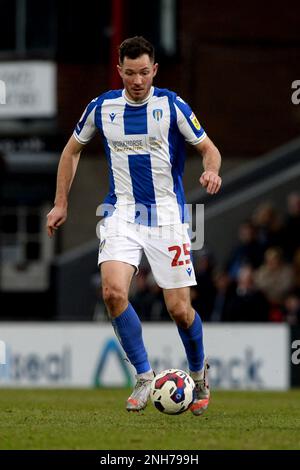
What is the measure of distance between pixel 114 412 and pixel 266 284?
30.4 ft

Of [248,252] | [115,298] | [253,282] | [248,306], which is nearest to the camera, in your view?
[115,298]

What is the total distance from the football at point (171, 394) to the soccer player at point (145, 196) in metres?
0.27

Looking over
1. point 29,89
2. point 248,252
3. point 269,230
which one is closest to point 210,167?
point 269,230

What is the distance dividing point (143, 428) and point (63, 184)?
6.98ft

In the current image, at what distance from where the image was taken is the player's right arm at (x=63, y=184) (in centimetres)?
1013

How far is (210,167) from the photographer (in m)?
9.95

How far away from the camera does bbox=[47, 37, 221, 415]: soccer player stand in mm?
10070

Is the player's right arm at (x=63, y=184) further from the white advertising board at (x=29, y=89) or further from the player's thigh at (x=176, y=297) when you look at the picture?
the white advertising board at (x=29, y=89)

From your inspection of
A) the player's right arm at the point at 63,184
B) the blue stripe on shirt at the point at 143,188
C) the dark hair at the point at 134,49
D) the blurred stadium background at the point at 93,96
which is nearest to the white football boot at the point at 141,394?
the blue stripe on shirt at the point at 143,188

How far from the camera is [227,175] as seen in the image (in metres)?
27.3

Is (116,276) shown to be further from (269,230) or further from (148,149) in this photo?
(269,230)

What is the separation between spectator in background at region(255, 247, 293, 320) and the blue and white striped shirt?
31.2ft

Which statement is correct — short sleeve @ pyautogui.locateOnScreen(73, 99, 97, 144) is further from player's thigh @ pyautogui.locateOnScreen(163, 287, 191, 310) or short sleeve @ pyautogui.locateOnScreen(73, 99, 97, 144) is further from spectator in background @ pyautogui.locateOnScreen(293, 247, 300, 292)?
spectator in background @ pyautogui.locateOnScreen(293, 247, 300, 292)
